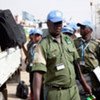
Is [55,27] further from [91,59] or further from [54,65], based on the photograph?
[91,59]

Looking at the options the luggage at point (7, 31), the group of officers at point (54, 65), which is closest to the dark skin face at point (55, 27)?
the group of officers at point (54, 65)

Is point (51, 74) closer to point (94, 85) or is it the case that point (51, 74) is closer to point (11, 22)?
point (94, 85)

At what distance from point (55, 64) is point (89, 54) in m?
1.75

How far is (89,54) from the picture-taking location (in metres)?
5.96

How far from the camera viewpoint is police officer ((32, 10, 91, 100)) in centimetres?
424

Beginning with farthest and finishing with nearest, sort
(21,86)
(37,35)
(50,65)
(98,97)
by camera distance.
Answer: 1. (21,86)
2. (37,35)
3. (98,97)
4. (50,65)

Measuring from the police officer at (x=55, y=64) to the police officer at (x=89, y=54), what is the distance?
1.52m

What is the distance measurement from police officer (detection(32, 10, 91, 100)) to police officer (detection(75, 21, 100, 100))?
1520 mm

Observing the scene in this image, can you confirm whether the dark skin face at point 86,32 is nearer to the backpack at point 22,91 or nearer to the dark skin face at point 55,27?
the dark skin face at point 55,27

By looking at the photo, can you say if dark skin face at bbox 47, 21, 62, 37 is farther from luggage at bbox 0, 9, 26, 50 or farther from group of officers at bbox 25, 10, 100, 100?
luggage at bbox 0, 9, 26, 50

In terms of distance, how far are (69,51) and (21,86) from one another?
5530 mm

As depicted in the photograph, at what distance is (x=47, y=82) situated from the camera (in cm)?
437

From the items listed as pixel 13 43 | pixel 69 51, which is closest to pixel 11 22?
pixel 13 43

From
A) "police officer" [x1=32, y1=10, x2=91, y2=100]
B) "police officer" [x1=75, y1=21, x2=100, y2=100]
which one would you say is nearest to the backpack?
"police officer" [x1=75, y1=21, x2=100, y2=100]
